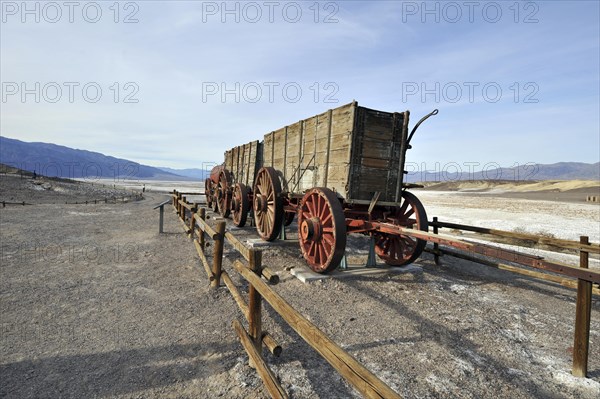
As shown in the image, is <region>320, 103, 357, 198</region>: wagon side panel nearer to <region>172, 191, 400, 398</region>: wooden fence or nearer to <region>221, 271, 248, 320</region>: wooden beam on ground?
<region>172, 191, 400, 398</region>: wooden fence

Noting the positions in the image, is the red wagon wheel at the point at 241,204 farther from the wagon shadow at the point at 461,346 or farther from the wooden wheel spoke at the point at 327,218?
the wagon shadow at the point at 461,346

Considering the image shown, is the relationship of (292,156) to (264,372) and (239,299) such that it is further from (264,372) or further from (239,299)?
(264,372)

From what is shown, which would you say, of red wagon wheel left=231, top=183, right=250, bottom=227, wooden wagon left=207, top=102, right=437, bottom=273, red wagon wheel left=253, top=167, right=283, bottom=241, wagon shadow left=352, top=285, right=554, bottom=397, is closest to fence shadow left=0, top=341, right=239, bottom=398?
wagon shadow left=352, top=285, right=554, bottom=397

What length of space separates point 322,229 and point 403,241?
2005mm

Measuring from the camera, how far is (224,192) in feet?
44.5

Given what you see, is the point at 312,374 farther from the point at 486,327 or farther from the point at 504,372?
the point at 486,327

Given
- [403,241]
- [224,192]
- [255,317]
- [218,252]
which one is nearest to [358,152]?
[403,241]

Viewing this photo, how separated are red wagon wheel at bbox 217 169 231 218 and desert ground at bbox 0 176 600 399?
560cm

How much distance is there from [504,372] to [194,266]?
5.72 metres

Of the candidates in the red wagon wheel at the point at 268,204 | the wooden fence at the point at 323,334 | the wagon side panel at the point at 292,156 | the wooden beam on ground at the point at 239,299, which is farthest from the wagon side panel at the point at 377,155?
the wooden beam on ground at the point at 239,299

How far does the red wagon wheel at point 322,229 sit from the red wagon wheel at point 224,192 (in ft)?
23.2

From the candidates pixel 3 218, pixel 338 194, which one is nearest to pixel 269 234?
pixel 338 194

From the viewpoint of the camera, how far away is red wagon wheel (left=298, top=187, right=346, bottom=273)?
5441mm

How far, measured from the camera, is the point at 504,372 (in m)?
3.34
